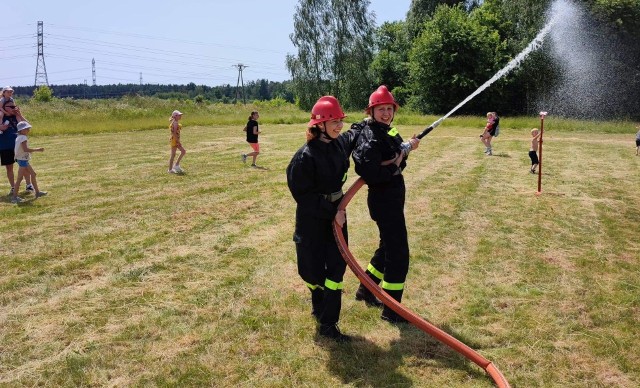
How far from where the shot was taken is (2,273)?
251 inches

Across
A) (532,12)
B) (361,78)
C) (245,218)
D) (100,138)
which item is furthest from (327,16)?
(245,218)

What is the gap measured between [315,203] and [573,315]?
2.82 meters

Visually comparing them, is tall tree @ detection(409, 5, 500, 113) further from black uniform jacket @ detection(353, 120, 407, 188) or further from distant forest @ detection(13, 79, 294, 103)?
distant forest @ detection(13, 79, 294, 103)

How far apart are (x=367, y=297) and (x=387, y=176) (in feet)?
4.81

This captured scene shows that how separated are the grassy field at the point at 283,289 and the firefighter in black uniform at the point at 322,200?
1.49 ft

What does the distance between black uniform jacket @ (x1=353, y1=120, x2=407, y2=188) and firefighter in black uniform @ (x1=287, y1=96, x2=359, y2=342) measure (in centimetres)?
15

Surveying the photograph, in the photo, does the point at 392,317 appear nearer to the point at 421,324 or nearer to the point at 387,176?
the point at 421,324

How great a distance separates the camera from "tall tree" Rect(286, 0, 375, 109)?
52.4m

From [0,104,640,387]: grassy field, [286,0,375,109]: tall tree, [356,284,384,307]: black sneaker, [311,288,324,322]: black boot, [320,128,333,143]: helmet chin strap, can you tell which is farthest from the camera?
[286,0,375,109]: tall tree

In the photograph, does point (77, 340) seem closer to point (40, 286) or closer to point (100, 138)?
point (40, 286)

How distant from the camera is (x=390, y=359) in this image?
426 centimetres

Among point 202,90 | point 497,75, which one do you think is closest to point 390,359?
point 497,75

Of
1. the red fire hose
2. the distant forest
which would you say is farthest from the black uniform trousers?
the distant forest

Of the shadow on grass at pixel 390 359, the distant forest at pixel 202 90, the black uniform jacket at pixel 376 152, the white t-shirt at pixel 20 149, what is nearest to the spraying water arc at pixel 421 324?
the shadow on grass at pixel 390 359
